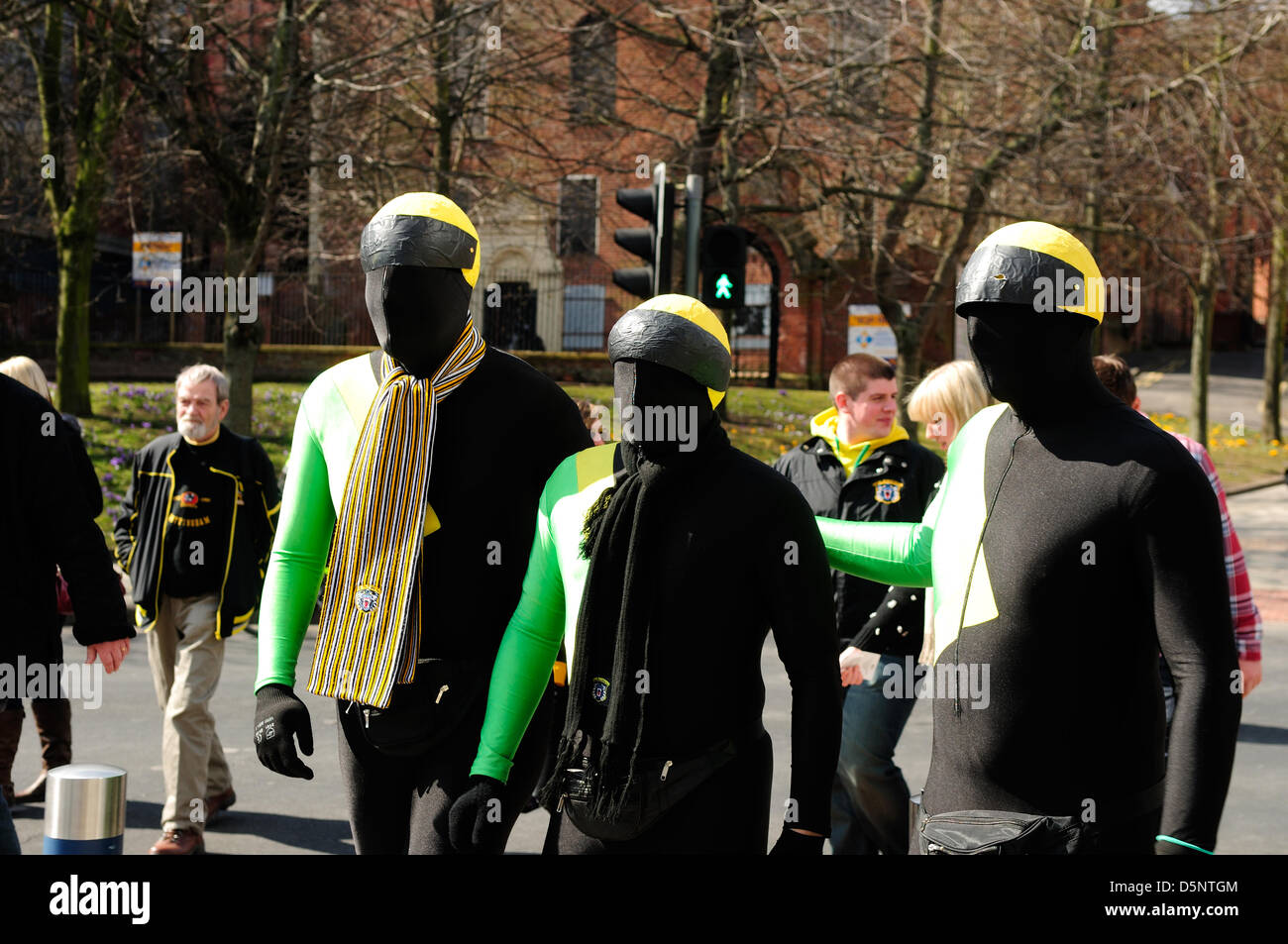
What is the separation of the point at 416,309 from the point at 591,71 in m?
14.3

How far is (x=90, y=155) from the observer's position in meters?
16.2

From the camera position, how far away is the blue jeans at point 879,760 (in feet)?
16.6

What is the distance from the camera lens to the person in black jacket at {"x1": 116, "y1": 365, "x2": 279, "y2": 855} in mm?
5910

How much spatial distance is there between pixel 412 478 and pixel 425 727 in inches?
19.7

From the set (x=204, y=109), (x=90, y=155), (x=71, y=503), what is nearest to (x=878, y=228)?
(x=204, y=109)

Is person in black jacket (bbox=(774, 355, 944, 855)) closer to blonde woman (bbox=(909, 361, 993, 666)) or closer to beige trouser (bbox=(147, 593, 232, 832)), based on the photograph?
blonde woman (bbox=(909, 361, 993, 666))

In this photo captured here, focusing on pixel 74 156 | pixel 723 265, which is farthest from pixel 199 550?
pixel 74 156

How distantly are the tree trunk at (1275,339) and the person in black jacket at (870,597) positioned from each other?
72.9ft

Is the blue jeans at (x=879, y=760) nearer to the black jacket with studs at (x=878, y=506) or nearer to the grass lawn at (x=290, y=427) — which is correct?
the black jacket with studs at (x=878, y=506)

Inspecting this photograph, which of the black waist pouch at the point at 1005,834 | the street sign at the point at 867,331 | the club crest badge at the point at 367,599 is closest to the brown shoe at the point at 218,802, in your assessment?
the club crest badge at the point at 367,599

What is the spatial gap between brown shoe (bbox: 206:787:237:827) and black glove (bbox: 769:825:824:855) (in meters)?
4.05

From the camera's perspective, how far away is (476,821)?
8.71 feet

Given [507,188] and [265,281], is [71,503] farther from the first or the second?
[265,281]

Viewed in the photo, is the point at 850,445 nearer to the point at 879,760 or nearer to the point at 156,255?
the point at 879,760
